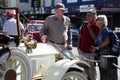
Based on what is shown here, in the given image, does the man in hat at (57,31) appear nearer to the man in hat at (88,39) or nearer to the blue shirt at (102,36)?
Answer: the man in hat at (88,39)

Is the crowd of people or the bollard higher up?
the crowd of people

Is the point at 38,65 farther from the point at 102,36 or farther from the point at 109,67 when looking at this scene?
the point at 102,36

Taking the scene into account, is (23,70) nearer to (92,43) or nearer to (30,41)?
(30,41)

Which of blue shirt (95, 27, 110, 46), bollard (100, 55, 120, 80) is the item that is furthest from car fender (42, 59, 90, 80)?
blue shirt (95, 27, 110, 46)

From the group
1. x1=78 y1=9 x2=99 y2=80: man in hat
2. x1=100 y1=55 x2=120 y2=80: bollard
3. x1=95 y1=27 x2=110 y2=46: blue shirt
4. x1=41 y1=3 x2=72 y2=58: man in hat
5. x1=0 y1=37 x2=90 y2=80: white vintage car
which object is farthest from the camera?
x1=41 y1=3 x2=72 y2=58: man in hat

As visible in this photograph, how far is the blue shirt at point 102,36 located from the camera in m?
6.47

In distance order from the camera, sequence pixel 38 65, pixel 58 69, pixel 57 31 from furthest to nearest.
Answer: pixel 57 31, pixel 38 65, pixel 58 69

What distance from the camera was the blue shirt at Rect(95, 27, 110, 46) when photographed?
6469mm

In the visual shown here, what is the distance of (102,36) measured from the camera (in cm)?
652

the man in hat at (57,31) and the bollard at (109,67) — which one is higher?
the man in hat at (57,31)

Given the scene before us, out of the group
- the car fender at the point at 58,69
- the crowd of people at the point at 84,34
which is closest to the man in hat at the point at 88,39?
the crowd of people at the point at 84,34

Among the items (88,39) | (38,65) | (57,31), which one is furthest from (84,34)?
(38,65)

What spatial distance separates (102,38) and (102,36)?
0.11 feet

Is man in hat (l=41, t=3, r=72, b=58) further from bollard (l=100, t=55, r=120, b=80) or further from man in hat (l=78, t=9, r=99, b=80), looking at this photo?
bollard (l=100, t=55, r=120, b=80)
